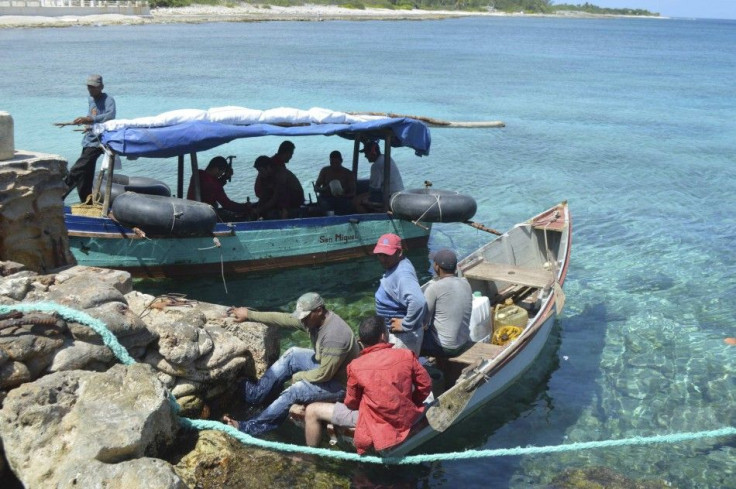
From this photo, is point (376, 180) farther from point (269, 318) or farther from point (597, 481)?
point (597, 481)

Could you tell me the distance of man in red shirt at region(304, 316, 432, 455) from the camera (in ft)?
22.8

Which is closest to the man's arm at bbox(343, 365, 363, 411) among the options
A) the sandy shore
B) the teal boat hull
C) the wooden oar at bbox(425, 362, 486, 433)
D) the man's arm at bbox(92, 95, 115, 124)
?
the wooden oar at bbox(425, 362, 486, 433)

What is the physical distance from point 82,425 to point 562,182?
18.0 m

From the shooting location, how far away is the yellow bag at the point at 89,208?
12.2 metres

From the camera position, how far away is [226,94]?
3522 cm

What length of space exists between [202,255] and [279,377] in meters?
4.65

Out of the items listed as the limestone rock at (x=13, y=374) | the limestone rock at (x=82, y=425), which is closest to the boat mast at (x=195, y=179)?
the limestone rock at (x=82, y=425)

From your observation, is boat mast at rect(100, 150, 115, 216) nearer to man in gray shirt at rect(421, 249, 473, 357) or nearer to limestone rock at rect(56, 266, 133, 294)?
limestone rock at rect(56, 266, 133, 294)

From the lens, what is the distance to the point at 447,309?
845cm

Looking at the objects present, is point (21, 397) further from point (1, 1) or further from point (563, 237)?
point (1, 1)

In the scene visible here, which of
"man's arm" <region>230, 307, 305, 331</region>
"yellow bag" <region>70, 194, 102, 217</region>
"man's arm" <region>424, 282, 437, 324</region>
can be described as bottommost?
"man's arm" <region>230, 307, 305, 331</region>

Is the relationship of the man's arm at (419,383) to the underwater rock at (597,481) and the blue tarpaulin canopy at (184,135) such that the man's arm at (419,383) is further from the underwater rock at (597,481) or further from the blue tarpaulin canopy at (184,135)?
the blue tarpaulin canopy at (184,135)

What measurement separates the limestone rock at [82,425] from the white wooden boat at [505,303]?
174 centimetres

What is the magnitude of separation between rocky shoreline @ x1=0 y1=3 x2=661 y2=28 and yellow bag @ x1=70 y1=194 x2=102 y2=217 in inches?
2652
